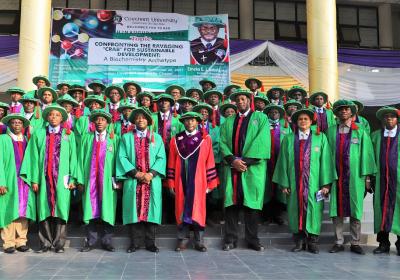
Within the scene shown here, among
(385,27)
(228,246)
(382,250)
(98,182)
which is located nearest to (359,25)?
(385,27)

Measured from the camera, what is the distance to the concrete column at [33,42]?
992 centimetres

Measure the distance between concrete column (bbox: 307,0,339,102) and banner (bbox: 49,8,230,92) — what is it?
8.22 feet

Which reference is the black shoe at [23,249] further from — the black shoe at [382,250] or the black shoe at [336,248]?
the black shoe at [382,250]

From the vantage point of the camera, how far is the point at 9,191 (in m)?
6.12

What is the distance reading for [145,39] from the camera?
40.5ft

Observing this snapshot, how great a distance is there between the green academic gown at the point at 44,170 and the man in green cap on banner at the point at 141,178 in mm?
661

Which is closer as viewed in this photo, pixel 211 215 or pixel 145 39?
pixel 211 215

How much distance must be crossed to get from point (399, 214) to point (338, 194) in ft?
2.69

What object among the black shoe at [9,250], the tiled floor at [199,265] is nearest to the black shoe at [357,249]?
the tiled floor at [199,265]

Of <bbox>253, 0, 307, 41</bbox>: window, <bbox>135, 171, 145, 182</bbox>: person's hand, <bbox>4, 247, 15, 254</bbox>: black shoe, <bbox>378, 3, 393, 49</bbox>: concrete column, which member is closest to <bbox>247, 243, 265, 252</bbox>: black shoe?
<bbox>135, 171, 145, 182</bbox>: person's hand

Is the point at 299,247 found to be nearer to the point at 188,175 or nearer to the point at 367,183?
the point at 367,183

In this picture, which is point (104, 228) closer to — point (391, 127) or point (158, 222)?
point (158, 222)

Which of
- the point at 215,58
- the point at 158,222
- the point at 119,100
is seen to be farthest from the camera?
the point at 215,58

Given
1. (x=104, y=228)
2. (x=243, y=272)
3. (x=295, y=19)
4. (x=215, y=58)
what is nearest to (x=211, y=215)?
(x=104, y=228)
